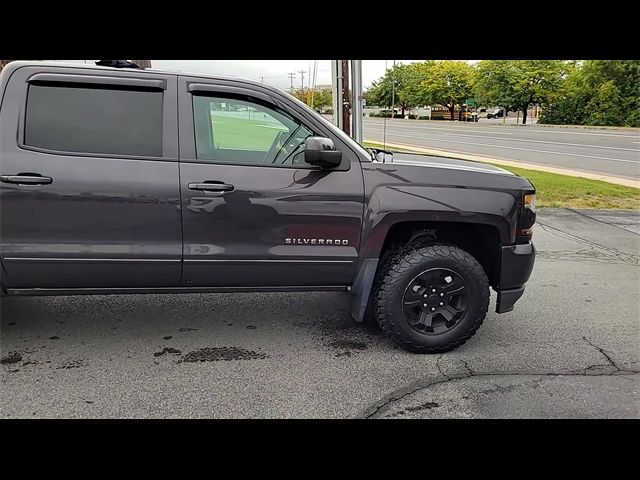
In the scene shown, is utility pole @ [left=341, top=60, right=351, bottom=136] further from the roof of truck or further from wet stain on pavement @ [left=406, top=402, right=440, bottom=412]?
wet stain on pavement @ [left=406, top=402, right=440, bottom=412]

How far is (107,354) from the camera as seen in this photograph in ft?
11.9

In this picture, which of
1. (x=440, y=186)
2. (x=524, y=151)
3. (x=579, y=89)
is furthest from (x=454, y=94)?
(x=440, y=186)

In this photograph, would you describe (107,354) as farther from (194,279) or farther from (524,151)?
(524,151)

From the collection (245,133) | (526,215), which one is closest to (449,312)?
(526,215)

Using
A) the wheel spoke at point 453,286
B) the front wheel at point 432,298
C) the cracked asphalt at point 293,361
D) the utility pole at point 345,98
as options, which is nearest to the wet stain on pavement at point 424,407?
the cracked asphalt at point 293,361

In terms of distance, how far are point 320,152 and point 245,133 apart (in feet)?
2.39

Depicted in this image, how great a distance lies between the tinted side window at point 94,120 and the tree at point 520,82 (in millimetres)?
52559

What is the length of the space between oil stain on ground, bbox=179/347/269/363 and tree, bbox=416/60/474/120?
6189 centimetres

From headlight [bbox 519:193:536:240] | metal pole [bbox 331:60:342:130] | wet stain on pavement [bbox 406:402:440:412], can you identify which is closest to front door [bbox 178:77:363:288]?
wet stain on pavement [bbox 406:402:440:412]

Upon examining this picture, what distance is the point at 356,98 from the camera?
31.1 feet

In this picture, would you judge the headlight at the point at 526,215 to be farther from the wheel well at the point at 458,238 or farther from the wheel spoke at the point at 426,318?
the wheel spoke at the point at 426,318

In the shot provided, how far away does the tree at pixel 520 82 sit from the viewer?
5084 centimetres

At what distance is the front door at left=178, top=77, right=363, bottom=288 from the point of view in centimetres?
339
